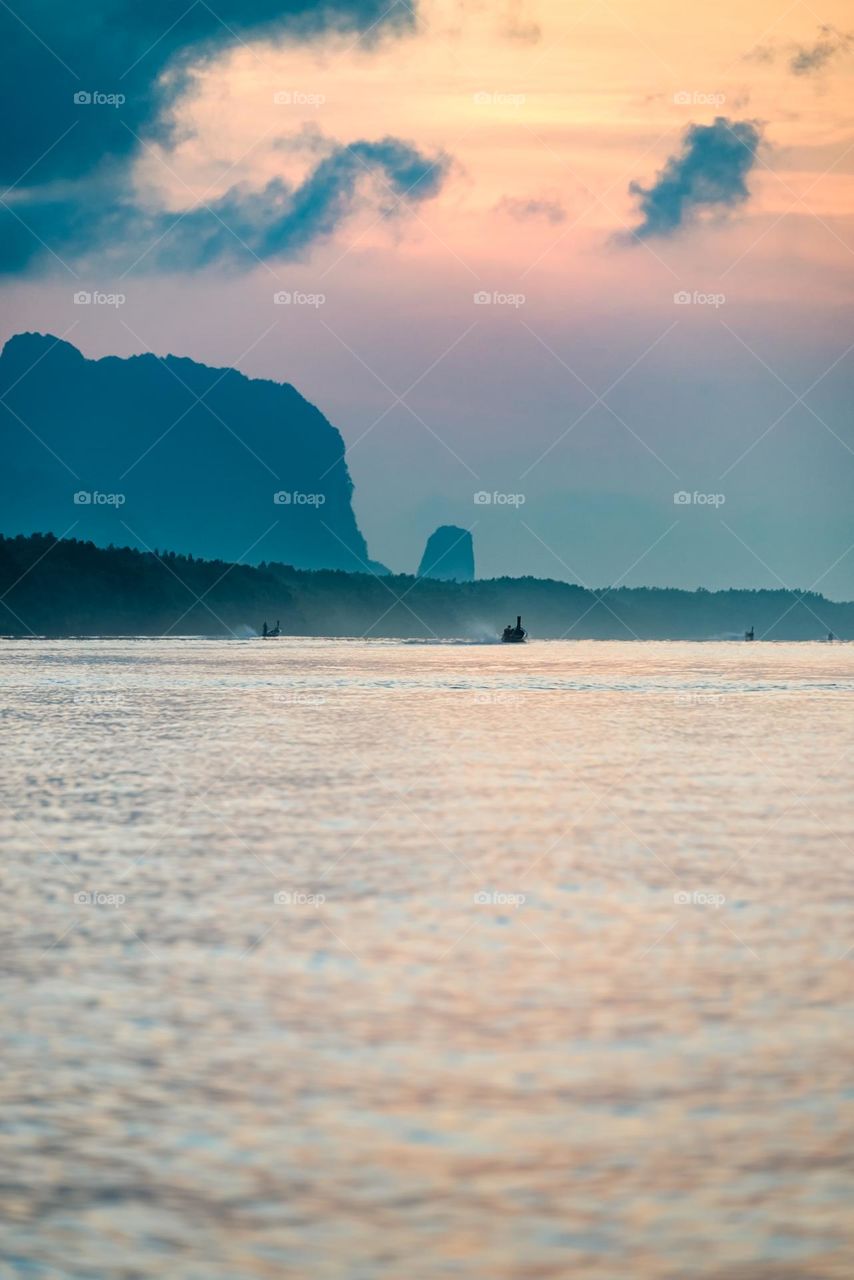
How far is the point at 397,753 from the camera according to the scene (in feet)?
145

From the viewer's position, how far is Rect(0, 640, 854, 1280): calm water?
344 inches

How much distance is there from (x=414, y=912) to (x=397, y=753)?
25.7 metres

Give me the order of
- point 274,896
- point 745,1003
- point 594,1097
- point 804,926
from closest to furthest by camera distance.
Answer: point 594,1097 < point 745,1003 < point 804,926 < point 274,896

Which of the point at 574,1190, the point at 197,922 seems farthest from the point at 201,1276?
the point at 197,922

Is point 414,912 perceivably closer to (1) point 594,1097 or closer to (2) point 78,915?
(2) point 78,915
